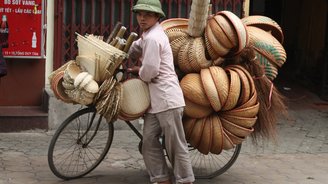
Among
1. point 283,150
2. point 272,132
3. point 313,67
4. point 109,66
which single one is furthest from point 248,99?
point 313,67

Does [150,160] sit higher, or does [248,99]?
[248,99]

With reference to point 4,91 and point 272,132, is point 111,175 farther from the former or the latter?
point 4,91

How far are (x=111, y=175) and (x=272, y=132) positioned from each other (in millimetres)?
1658

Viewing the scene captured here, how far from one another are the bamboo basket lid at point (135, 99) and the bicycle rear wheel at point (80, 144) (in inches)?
14.8

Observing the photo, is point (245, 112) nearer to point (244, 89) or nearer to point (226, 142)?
point (244, 89)

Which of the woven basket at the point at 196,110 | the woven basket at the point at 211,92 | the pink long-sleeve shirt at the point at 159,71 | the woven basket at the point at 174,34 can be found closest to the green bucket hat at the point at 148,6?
the pink long-sleeve shirt at the point at 159,71

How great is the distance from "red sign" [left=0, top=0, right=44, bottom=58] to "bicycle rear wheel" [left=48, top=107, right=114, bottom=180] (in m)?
2.20

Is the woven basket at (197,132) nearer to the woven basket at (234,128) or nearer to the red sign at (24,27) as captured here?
the woven basket at (234,128)

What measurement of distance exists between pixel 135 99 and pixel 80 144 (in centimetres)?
93

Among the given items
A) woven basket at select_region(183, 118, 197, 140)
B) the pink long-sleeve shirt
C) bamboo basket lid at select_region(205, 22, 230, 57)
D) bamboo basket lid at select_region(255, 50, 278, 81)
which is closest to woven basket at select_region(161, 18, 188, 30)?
bamboo basket lid at select_region(205, 22, 230, 57)

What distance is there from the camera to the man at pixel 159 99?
5016mm

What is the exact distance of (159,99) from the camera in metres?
5.13

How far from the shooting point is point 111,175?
599 cm

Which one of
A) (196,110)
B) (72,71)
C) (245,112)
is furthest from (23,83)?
(245,112)
